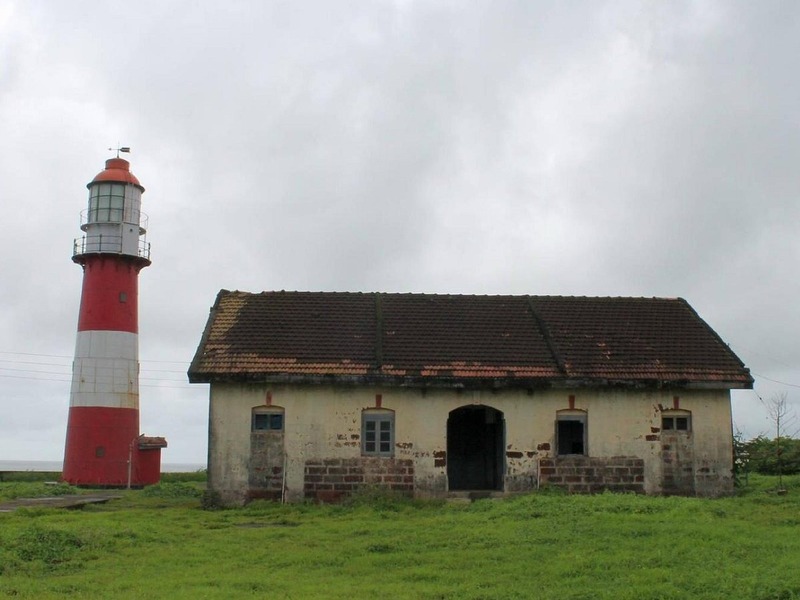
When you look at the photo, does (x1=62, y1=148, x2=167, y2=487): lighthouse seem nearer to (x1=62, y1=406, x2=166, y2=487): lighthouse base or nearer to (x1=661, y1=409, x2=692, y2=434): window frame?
(x1=62, y1=406, x2=166, y2=487): lighthouse base

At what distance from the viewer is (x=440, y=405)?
18.8m

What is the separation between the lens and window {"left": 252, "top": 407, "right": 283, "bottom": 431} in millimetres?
18516

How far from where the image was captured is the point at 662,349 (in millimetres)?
20094

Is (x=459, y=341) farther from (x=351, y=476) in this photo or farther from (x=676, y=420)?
(x=676, y=420)

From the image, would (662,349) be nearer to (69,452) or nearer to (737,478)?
(737,478)

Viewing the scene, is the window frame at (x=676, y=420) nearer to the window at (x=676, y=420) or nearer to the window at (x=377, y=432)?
the window at (x=676, y=420)

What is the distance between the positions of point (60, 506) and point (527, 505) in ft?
29.5

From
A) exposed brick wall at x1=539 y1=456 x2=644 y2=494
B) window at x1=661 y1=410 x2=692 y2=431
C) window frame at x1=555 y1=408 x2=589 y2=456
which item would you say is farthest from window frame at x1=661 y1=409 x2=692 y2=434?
window frame at x1=555 y1=408 x2=589 y2=456

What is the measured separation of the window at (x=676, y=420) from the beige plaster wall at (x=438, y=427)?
134 mm

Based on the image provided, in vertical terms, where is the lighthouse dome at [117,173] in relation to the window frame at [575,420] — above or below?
above

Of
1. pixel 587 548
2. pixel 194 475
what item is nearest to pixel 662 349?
pixel 587 548

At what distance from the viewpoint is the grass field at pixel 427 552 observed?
993cm

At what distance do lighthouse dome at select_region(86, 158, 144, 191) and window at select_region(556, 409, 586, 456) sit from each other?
15640mm

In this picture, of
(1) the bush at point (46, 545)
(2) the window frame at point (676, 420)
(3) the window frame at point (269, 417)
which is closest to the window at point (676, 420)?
(2) the window frame at point (676, 420)
